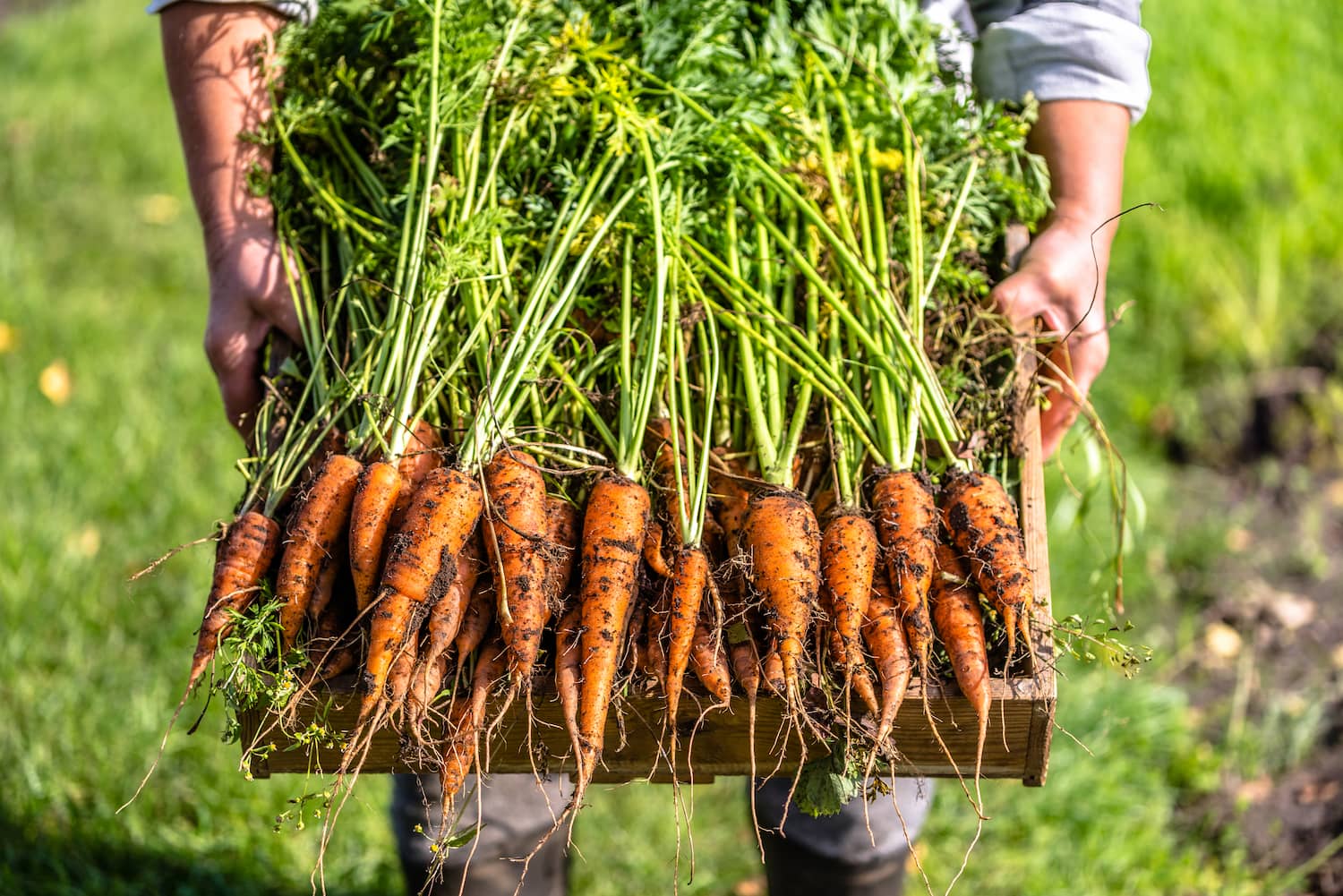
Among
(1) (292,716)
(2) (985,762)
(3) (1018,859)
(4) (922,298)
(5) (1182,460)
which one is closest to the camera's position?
(1) (292,716)

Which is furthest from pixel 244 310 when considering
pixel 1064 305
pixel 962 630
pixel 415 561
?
pixel 1064 305

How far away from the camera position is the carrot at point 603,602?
1563 mm

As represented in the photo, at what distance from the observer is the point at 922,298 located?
1817 millimetres

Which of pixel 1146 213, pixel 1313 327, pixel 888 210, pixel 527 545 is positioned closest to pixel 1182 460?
pixel 1313 327

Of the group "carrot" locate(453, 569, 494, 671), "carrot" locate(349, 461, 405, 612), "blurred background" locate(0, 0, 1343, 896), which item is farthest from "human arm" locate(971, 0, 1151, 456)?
"carrot" locate(349, 461, 405, 612)

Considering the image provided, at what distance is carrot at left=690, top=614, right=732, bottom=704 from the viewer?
1.56 meters

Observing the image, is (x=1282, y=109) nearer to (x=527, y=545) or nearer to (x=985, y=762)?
(x=985, y=762)

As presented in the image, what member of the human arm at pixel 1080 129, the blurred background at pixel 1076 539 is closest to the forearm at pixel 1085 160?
the human arm at pixel 1080 129

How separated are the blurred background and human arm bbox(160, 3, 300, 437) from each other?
2.66 feet

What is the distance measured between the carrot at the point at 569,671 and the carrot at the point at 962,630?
1.74 feet

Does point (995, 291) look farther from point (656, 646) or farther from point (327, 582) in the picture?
point (327, 582)

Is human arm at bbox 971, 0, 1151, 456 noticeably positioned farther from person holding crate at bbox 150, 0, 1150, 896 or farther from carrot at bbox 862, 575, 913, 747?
carrot at bbox 862, 575, 913, 747

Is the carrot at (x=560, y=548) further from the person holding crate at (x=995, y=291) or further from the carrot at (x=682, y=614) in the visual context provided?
the person holding crate at (x=995, y=291)

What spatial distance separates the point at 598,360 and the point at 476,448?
0.80 ft
